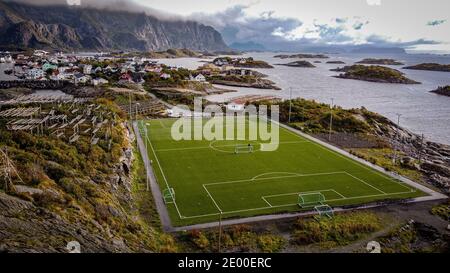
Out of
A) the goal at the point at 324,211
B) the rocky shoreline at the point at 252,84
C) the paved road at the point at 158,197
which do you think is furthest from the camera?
the rocky shoreline at the point at 252,84

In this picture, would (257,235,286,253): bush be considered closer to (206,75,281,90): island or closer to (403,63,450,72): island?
(206,75,281,90): island

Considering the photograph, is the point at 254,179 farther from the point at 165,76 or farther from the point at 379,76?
the point at 379,76

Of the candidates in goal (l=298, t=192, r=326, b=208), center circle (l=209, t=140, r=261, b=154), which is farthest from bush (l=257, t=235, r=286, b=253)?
center circle (l=209, t=140, r=261, b=154)

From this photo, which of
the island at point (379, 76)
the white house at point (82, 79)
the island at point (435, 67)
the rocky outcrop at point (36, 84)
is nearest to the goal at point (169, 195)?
the white house at point (82, 79)

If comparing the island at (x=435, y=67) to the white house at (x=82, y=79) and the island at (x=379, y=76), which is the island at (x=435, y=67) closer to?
the island at (x=379, y=76)

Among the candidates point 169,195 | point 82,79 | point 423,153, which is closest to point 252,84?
point 82,79

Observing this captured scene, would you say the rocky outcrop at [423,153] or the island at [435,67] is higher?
the island at [435,67]
